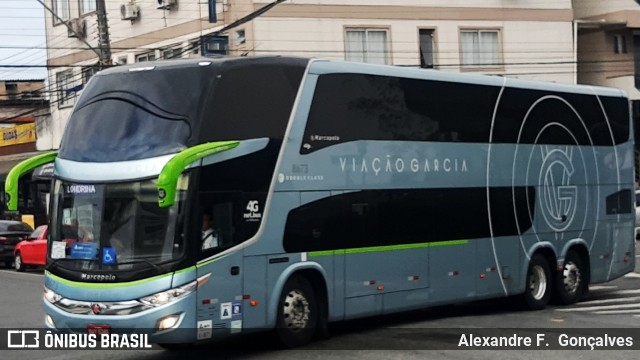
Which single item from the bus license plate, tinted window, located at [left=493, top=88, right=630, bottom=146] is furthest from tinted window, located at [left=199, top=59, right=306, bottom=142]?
tinted window, located at [left=493, top=88, right=630, bottom=146]

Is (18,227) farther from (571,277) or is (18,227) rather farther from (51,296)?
(51,296)

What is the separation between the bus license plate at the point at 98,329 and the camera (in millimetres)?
11656

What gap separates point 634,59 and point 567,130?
100 feet

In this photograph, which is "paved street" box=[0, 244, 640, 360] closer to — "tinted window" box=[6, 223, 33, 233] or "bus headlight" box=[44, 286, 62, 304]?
"bus headlight" box=[44, 286, 62, 304]

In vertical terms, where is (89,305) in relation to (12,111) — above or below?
below

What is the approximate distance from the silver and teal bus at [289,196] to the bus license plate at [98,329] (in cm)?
2

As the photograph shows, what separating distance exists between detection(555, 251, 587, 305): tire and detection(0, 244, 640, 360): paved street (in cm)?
24

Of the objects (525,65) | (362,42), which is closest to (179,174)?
(362,42)

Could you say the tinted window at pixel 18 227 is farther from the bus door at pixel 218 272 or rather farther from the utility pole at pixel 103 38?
the bus door at pixel 218 272

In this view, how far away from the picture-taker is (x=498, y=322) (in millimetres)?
16266

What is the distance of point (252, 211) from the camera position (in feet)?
41.6

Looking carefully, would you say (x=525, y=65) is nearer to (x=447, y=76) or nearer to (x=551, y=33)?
(x=551, y=33)

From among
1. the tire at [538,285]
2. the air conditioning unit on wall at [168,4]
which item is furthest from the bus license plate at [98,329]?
the air conditioning unit on wall at [168,4]

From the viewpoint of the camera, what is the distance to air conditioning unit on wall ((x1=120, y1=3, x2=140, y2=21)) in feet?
145
